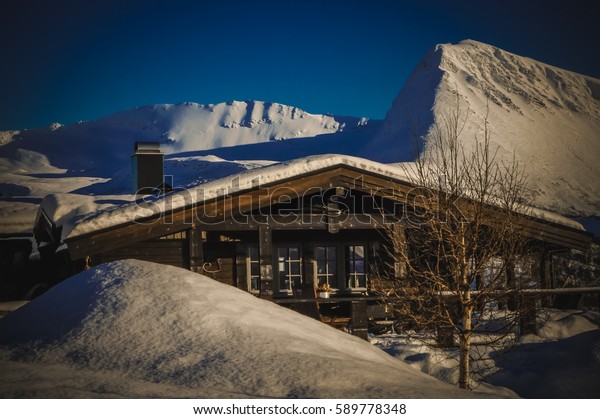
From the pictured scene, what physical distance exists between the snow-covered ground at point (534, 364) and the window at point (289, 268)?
3007mm

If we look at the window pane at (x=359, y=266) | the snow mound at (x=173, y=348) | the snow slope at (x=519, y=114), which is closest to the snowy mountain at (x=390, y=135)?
the snow slope at (x=519, y=114)

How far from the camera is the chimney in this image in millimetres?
15336

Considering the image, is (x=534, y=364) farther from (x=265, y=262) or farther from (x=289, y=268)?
(x=289, y=268)

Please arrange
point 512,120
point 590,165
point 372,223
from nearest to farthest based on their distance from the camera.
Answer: point 372,223, point 590,165, point 512,120

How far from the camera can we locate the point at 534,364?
899 centimetres

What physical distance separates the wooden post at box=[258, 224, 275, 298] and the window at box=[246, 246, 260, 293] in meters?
2.56

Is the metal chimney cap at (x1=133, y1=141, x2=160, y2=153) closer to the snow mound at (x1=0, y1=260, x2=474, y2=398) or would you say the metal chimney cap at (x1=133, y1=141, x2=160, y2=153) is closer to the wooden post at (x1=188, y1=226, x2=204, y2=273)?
the wooden post at (x1=188, y1=226, x2=204, y2=273)

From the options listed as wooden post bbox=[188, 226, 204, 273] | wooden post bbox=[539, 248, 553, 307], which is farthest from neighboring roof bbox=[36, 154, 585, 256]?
wooden post bbox=[539, 248, 553, 307]

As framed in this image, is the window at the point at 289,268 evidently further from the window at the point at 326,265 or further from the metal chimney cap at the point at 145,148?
the metal chimney cap at the point at 145,148

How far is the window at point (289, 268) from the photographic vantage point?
13.4 meters

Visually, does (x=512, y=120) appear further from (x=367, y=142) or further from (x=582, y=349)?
(x=582, y=349)

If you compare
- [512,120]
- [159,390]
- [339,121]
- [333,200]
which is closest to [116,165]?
[339,121]
